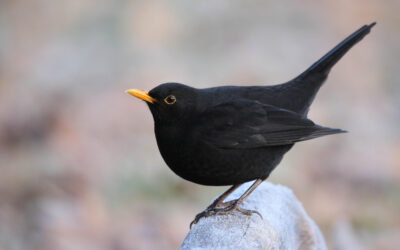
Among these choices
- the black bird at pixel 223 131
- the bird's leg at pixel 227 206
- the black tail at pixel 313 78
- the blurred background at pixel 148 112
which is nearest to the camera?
the black bird at pixel 223 131

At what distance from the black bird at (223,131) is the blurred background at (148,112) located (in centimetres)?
162

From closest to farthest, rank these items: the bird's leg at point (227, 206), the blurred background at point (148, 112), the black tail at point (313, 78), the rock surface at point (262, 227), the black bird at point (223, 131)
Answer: the rock surface at point (262, 227) < the black bird at point (223, 131) < the bird's leg at point (227, 206) < the black tail at point (313, 78) < the blurred background at point (148, 112)

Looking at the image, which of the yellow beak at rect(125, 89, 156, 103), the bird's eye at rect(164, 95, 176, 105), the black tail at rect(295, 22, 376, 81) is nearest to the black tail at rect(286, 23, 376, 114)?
the black tail at rect(295, 22, 376, 81)

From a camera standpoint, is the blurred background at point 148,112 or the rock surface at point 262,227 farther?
the blurred background at point 148,112

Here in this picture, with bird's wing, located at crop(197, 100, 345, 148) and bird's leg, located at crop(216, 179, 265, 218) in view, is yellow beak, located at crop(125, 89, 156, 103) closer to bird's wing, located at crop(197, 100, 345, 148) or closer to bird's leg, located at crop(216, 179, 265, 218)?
bird's wing, located at crop(197, 100, 345, 148)

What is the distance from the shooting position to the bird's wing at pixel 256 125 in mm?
4504

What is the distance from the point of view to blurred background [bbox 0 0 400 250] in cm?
791

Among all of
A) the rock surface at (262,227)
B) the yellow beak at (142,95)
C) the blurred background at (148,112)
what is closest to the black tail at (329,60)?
the rock surface at (262,227)

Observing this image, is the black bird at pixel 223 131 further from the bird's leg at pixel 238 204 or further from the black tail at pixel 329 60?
the black tail at pixel 329 60

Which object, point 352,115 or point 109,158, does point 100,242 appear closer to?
point 109,158

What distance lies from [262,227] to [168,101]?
933mm

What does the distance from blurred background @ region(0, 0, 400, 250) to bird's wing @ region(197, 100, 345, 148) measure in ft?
5.21

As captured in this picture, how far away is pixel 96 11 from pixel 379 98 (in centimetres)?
455

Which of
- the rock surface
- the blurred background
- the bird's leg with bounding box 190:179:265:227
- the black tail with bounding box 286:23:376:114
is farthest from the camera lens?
the blurred background
